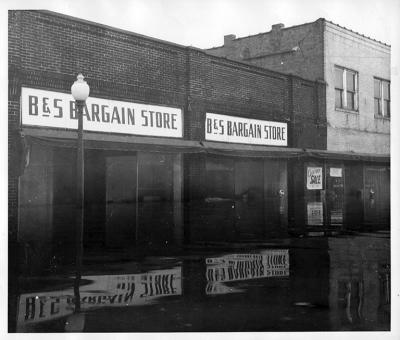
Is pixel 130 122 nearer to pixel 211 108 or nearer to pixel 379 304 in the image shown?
pixel 211 108

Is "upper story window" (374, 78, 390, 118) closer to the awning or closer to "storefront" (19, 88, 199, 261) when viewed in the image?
the awning

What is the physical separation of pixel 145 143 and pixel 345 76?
41.9 ft

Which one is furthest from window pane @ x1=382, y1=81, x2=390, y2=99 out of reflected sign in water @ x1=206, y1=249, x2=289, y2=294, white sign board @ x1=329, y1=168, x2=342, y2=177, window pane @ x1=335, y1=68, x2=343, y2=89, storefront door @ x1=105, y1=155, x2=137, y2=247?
reflected sign in water @ x1=206, y1=249, x2=289, y2=294

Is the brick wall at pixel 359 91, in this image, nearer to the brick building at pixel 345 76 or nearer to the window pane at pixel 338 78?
the brick building at pixel 345 76

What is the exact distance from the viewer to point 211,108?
51.7 feet

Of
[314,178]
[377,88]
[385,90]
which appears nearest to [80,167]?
[314,178]

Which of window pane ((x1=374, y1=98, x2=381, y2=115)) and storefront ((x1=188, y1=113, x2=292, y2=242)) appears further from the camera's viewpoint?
window pane ((x1=374, y1=98, x2=381, y2=115))

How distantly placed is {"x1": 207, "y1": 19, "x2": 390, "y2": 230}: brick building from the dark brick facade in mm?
1738

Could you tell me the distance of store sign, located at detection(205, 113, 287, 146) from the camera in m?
15.8

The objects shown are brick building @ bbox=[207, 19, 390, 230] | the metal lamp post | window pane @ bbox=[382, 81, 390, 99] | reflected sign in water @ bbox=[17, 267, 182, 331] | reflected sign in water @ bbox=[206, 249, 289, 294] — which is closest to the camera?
reflected sign in water @ bbox=[17, 267, 182, 331]

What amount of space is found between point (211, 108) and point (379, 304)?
10623 mm

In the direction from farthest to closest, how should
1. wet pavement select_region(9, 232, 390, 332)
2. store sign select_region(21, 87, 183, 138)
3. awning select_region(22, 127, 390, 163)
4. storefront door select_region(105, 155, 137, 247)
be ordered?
storefront door select_region(105, 155, 137, 247), store sign select_region(21, 87, 183, 138), awning select_region(22, 127, 390, 163), wet pavement select_region(9, 232, 390, 332)

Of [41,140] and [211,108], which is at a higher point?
[211,108]
